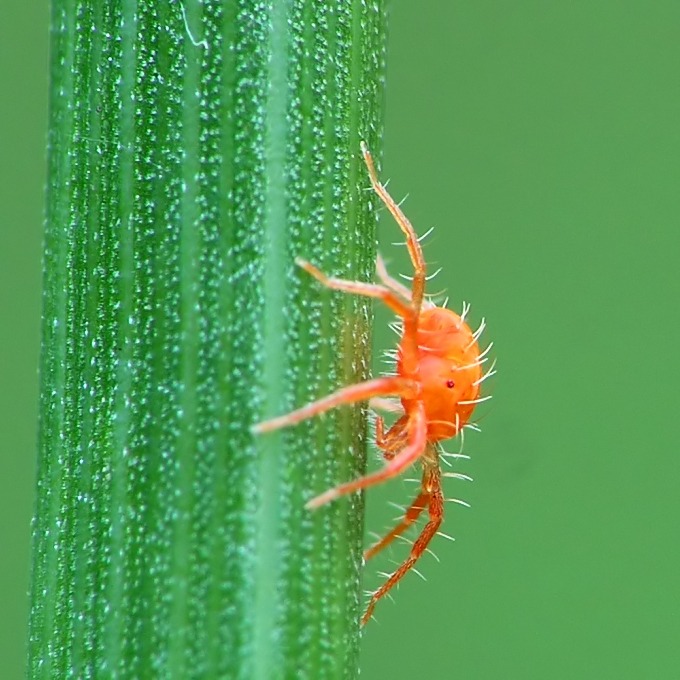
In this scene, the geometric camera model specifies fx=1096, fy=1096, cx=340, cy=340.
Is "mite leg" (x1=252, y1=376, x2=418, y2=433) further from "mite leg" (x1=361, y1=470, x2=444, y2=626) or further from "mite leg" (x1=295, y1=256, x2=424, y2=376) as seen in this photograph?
"mite leg" (x1=361, y1=470, x2=444, y2=626)

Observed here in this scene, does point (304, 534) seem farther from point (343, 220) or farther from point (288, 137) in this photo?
point (288, 137)

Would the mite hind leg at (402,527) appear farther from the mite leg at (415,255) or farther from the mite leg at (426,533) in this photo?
the mite leg at (415,255)

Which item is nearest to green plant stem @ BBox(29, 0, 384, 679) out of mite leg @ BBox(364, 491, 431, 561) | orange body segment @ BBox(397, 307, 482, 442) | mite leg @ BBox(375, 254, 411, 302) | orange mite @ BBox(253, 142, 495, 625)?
orange mite @ BBox(253, 142, 495, 625)

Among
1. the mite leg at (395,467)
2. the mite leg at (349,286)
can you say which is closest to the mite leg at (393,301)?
the mite leg at (349,286)

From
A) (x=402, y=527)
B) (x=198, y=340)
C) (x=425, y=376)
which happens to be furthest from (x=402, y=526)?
(x=198, y=340)

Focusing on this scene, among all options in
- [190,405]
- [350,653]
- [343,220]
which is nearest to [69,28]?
[343,220]

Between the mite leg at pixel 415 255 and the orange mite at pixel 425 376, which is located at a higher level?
the mite leg at pixel 415 255

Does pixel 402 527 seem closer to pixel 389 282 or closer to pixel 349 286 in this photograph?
pixel 389 282
